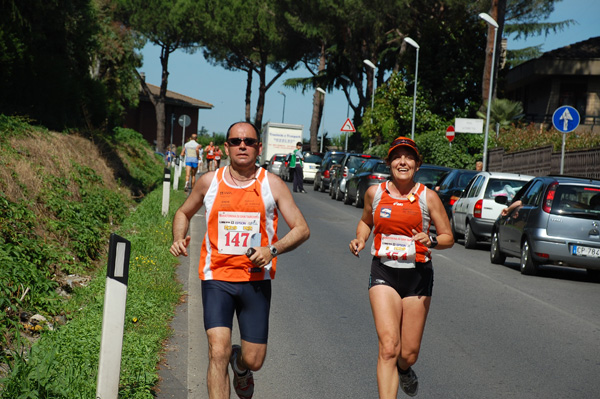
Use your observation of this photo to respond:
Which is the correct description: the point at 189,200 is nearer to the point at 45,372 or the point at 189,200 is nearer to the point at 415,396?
the point at 45,372

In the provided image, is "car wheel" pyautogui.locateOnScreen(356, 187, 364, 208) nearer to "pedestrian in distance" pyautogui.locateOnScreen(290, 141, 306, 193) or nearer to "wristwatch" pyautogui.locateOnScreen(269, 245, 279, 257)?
"pedestrian in distance" pyautogui.locateOnScreen(290, 141, 306, 193)

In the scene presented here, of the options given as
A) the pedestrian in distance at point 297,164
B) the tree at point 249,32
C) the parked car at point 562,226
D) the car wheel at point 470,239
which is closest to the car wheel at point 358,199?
the pedestrian in distance at point 297,164

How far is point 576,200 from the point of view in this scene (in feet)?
44.4

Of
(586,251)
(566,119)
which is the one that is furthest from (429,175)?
(586,251)

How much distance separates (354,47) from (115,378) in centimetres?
4589

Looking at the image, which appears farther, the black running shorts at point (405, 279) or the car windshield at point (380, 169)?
the car windshield at point (380, 169)

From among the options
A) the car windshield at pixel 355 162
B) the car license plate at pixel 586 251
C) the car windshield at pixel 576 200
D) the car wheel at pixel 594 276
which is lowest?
the car wheel at pixel 594 276

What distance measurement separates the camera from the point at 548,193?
13617 mm

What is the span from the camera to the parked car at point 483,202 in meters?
17.3

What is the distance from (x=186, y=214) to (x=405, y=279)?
1447 millimetres

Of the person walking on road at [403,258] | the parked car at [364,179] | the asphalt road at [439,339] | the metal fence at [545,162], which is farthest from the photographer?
the parked car at [364,179]

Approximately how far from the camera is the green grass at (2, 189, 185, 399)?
4.82 metres

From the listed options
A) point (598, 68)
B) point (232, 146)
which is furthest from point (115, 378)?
point (598, 68)

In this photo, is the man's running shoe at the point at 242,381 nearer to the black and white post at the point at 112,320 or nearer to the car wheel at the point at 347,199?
the black and white post at the point at 112,320
